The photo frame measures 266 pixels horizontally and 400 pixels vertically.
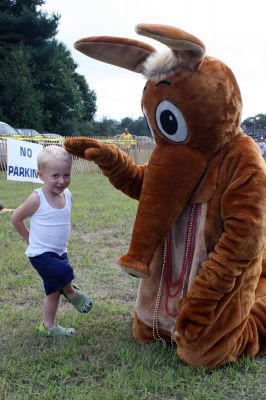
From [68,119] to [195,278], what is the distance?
112 ft

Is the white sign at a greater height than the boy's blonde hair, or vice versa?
the boy's blonde hair

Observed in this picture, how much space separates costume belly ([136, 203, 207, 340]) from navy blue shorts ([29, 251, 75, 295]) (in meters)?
0.49

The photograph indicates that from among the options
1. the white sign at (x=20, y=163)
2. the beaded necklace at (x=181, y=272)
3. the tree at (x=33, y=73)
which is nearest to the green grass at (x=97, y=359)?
the beaded necklace at (x=181, y=272)

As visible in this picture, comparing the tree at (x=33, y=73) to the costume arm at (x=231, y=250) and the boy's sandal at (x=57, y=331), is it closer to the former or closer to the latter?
the boy's sandal at (x=57, y=331)

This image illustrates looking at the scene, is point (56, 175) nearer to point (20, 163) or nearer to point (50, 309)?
point (50, 309)

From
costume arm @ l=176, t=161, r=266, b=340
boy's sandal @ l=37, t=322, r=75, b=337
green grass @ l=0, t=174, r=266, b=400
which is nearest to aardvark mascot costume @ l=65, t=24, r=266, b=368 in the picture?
costume arm @ l=176, t=161, r=266, b=340

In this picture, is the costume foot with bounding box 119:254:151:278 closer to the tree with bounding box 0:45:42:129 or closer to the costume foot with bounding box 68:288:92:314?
the costume foot with bounding box 68:288:92:314

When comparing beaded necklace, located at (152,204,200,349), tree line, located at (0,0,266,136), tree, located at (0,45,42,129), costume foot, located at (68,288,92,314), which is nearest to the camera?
beaded necklace, located at (152,204,200,349)

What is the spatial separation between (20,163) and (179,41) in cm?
586

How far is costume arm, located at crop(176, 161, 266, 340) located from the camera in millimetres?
2451

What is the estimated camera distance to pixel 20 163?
7.87m

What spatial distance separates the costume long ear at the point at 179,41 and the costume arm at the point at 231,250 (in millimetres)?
591

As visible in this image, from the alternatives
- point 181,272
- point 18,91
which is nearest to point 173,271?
point 181,272

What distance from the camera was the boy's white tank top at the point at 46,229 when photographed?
3105 mm
